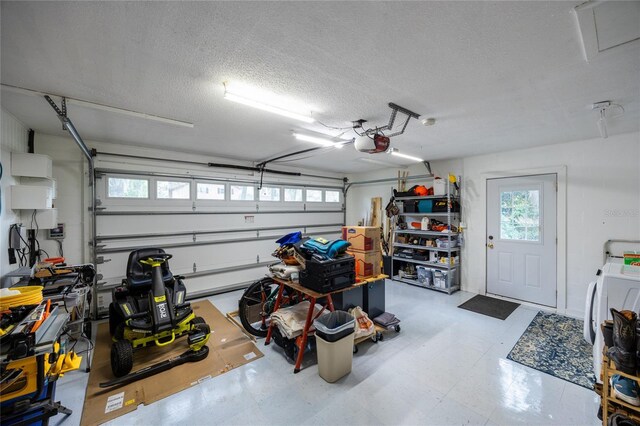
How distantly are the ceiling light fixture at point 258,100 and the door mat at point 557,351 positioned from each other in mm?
3527

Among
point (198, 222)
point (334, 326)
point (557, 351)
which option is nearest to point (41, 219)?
point (198, 222)

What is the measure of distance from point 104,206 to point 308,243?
10.9 feet

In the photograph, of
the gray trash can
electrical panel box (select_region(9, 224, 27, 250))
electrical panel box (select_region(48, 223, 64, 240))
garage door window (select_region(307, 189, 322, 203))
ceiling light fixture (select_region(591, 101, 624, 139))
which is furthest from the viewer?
garage door window (select_region(307, 189, 322, 203))

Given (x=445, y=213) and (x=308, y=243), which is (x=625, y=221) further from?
Result: (x=308, y=243)

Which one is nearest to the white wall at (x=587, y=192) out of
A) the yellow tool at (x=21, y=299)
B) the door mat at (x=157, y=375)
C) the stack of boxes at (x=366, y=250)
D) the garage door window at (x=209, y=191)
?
the stack of boxes at (x=366, y=250)

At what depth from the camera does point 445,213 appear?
491cm

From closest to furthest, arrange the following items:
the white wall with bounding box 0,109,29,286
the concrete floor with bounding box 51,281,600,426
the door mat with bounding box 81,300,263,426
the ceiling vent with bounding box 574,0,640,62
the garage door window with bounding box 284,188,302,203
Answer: the ceiling vent with bounding box 574,0,640,62, the concrete floor with bounding box 51,281,600,426, the door mat with bounding box 81,300,263,426, the white wall with bounding box 0,109,29,286, the garage door window with bounding box 284,188,302,203

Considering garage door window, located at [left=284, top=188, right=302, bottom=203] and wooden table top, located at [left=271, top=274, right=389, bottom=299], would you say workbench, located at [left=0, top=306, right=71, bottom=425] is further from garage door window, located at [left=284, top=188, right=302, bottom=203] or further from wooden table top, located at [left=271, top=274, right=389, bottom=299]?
garage door window, located at [left=284, top=188, right=302, bottom=203]

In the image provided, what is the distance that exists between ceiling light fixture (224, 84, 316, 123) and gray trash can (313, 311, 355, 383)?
6.81ft

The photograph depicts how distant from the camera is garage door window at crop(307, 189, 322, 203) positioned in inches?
256

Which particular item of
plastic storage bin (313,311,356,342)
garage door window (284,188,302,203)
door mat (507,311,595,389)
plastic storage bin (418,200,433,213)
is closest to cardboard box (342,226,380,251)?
plastic storage bin (313,311,356,342)

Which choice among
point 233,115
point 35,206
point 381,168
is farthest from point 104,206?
point 381,168

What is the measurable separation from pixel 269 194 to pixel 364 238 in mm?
3113

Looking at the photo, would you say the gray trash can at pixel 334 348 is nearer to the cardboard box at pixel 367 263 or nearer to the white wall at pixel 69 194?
the cardboard box at pixel 367 263
